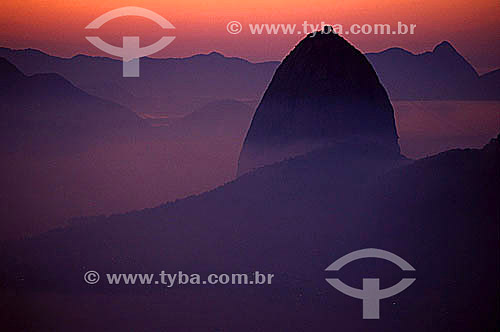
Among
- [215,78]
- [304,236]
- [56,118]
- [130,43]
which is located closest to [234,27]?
[215,78]

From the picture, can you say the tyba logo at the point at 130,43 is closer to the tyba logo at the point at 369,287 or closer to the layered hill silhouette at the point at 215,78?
the layered hill silhouette at the point at 215,78

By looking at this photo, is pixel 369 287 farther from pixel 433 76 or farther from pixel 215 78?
pixel 215 78

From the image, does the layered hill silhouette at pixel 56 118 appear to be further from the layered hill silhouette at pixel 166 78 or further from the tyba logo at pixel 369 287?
the tyba logo at pixel 369 287

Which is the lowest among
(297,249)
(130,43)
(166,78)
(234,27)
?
(297,249)

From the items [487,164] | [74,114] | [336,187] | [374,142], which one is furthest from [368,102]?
[74,114]

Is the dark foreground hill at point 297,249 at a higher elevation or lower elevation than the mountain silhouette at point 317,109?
lower

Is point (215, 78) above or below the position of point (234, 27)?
below

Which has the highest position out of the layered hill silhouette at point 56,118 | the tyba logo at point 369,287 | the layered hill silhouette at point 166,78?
the layered hill silhouette at point 166,78

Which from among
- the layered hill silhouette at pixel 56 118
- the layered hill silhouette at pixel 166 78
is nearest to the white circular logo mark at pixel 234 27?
the layered hill silhouette at pixel 166 78
